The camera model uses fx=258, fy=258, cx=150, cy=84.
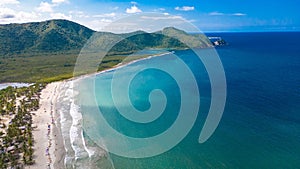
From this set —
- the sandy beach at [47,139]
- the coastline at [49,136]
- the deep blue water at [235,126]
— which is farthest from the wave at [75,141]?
the deep blue water at [235,126]

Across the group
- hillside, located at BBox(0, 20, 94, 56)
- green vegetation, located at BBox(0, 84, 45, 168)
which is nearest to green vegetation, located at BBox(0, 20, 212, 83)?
hillside, located at BBox(0, 20, 94, 56)

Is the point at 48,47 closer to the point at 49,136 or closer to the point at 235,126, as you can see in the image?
the point at 49,136

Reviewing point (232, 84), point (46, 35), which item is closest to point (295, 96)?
point (232, 84)

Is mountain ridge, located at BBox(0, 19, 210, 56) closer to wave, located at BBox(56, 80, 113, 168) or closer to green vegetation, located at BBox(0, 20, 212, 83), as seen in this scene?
green vegetation, located at BBox(0, 20, 212, 83)

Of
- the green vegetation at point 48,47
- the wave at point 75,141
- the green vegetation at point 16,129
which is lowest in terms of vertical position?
the wave at point 75,141

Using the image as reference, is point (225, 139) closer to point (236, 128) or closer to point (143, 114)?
point (236, 128)

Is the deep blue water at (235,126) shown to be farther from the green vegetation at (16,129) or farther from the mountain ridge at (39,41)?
the mountain ridge at (39,41)
